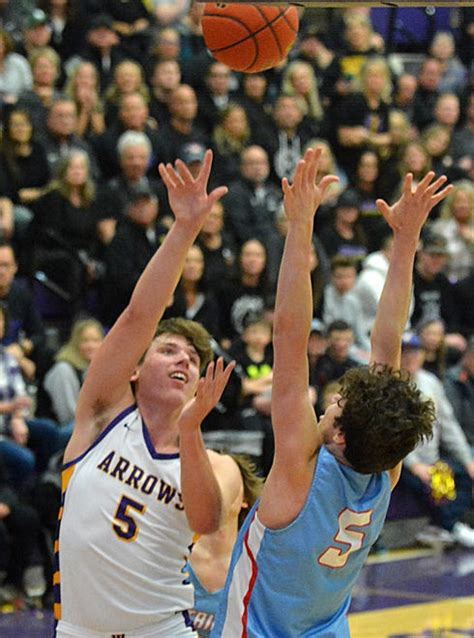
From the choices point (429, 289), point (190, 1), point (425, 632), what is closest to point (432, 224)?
point (429, 289)

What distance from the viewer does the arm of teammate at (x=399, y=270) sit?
4371 mm

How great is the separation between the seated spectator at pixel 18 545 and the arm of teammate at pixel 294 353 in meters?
4.22

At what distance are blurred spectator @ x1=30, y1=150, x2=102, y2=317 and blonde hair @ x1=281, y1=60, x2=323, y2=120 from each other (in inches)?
128

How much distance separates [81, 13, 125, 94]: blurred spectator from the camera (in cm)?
1105

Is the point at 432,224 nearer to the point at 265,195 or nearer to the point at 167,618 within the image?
the point at 265,195

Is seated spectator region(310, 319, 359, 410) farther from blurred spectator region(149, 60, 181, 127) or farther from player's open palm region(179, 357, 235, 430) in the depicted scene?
player's open palm region(179, 357, 235, 430)

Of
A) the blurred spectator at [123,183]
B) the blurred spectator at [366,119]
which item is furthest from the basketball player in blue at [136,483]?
the blurred spectator at [366,119]

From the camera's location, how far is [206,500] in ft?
14.0

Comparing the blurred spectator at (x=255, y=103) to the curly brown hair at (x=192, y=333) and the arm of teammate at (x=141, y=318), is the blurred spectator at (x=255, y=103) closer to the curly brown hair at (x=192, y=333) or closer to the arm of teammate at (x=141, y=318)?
the curly brown hair at (x=192, y=333)

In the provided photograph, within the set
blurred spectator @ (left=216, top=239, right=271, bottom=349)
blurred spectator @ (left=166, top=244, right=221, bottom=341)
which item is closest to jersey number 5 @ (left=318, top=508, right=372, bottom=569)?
blurred spectator @ (left=166, top=244, right=221, bottom=341)

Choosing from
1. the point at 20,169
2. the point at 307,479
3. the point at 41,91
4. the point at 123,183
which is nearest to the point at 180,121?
the point at 123,183

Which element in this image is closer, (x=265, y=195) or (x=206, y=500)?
(x=206, y=500)

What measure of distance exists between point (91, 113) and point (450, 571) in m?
4.33

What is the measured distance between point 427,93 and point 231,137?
134 inches
